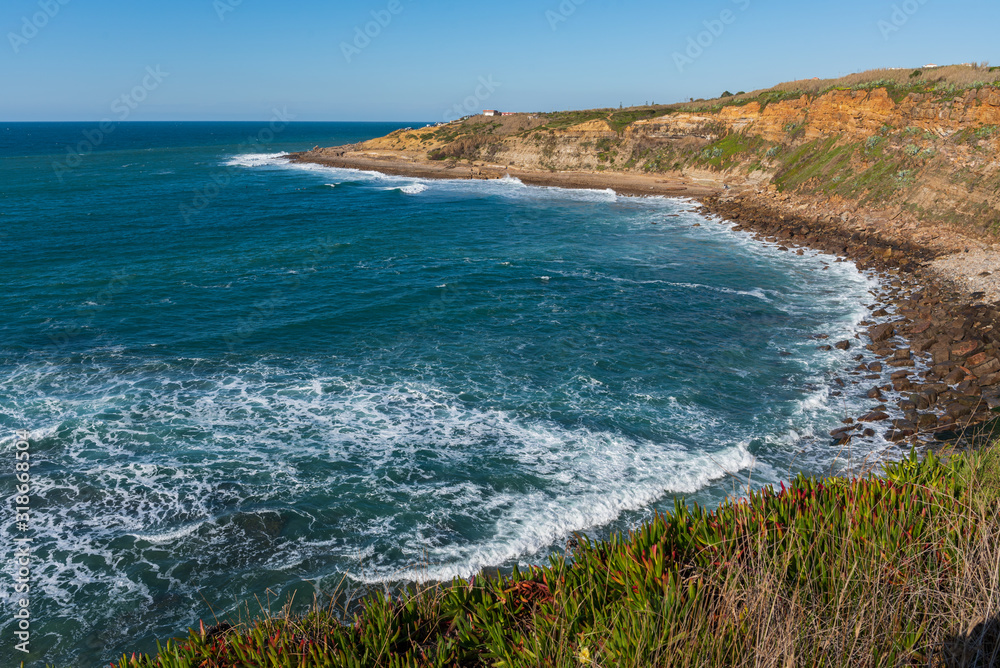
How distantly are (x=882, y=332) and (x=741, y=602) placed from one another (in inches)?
844

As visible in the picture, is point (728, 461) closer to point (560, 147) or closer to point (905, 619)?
point (905, 619)

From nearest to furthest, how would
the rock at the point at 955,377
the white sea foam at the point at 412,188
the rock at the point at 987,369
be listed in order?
the rock at the point at 987,369 < the rock at the point at 955,377 < the white sea foam at the point at 412,188

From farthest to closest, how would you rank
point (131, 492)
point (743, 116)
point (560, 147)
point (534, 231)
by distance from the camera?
point (560, 147), point (743, 116), point (534, 231), point (131, 492)

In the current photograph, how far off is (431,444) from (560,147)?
241 ft

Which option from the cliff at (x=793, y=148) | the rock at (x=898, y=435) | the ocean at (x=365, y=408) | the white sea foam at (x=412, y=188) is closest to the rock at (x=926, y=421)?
the rock at (x=898, y=435)

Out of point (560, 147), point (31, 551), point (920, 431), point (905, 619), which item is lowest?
point (31, 551)

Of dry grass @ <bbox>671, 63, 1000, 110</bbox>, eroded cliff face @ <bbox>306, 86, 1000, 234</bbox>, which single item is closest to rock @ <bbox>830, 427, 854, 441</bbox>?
Result: eroded cliff face @ <bbox>306, 86, 1000, 234</bbox>

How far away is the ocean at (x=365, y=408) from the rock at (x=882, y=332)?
2.76 ft

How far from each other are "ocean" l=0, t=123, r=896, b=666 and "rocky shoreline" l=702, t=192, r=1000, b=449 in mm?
919

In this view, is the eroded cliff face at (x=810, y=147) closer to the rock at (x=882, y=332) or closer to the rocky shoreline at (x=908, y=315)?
the rocky shoreline at (x=908, y=315)

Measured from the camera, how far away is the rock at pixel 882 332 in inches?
905

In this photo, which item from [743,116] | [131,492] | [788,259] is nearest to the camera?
[131,492]

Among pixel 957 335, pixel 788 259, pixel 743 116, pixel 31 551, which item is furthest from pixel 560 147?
pixel 31 551

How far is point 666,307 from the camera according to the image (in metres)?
28.7
